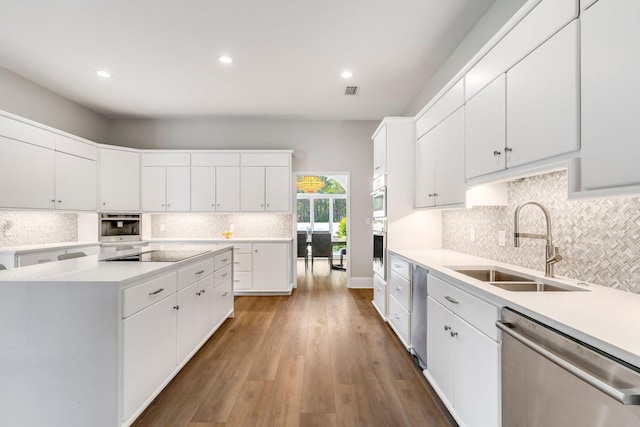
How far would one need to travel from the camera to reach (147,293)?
71.4 inches

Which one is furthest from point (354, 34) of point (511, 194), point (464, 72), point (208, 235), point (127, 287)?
point (208, 235)

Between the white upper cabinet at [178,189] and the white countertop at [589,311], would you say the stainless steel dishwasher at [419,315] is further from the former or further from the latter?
the white upper cabinet at [178,189]

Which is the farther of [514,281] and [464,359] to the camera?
[514,281]

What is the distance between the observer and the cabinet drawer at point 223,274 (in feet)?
10.1

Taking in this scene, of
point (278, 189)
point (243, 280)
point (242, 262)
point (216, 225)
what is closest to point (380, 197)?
point (278, 189)

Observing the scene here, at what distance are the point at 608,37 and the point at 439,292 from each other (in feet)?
4.87

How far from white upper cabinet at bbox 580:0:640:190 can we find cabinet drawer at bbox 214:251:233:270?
9.61ft

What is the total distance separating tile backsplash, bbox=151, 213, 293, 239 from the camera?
199 inches

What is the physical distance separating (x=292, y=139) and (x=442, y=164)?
309cm

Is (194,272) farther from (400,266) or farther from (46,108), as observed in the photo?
(46,108)

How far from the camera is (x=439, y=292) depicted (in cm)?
194

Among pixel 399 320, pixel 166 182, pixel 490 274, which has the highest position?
pixel 166 182

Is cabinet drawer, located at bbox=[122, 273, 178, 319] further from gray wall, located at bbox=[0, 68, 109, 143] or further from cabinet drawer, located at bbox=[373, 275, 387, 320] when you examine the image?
Result: gray wall, located at bbox=[0, 68, 109, 143]

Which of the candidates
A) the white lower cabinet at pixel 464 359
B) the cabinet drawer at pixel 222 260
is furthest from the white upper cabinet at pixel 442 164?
the cabinet drawer at pixel 222 260
